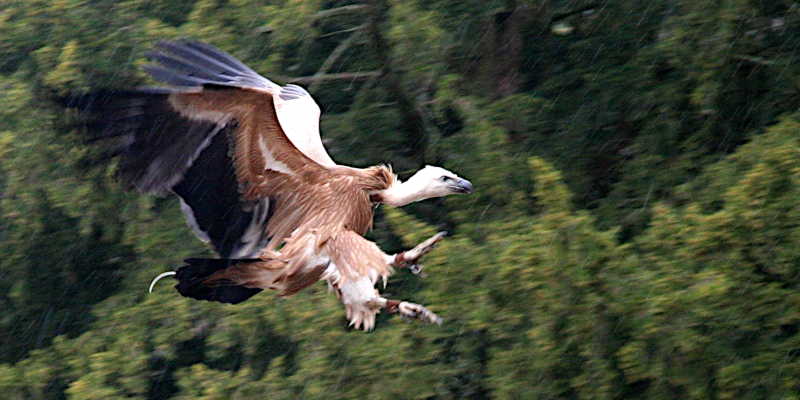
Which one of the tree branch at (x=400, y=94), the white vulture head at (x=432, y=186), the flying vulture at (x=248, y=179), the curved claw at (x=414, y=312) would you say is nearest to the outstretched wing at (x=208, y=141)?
the flying vulture at (x=248, y=179)

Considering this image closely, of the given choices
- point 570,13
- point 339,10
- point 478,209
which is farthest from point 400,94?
point 570,13

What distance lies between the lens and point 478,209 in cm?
796

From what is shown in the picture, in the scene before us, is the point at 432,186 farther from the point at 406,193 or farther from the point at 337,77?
the point at 337,77

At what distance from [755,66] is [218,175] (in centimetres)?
376

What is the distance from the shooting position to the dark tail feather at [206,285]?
552 cm

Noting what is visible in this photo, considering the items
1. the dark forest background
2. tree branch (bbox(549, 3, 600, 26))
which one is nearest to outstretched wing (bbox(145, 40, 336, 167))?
the dark forest background

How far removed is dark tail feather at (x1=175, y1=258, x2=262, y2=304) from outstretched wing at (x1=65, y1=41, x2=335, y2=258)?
0.93ft

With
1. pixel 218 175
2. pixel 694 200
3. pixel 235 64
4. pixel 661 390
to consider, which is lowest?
pixel 661 390

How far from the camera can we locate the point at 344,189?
569 cm

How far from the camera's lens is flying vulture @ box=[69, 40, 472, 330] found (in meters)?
5.53

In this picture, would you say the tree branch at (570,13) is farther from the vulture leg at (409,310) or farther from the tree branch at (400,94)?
the vulture leg at (409,310)

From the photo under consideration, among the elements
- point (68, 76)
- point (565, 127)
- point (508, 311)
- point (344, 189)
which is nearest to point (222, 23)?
point (68, 76)

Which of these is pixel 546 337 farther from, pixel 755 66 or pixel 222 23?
pixel 222 23

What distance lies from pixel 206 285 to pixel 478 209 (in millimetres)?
2656
